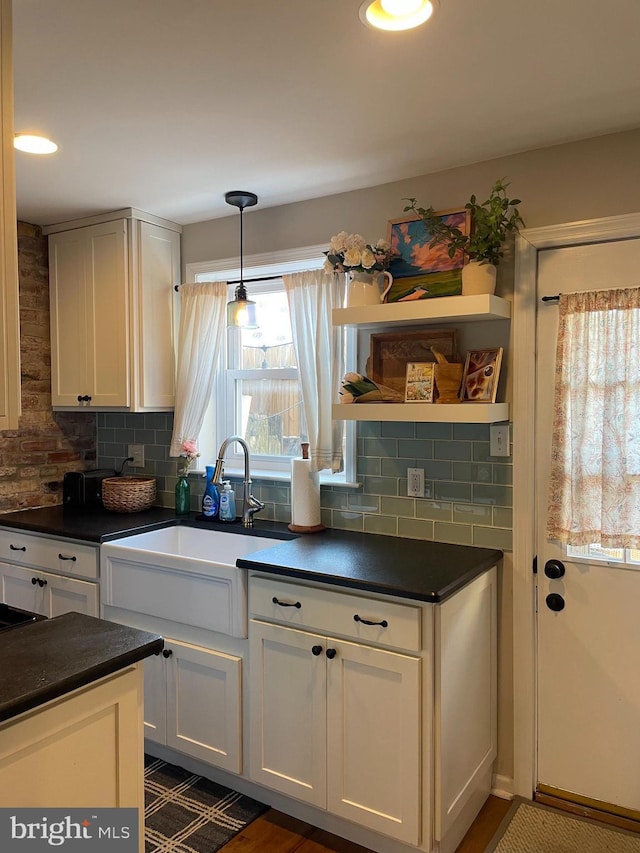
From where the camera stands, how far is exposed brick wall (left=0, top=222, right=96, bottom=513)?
3.32 meters

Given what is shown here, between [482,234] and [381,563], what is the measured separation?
3.93 feet

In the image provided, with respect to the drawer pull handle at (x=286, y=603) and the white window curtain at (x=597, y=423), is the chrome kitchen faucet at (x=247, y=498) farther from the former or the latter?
the white window curtain at (x=597, y=423)

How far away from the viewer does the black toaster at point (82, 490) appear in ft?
11.1

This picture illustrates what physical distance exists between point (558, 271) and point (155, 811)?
2443 mm

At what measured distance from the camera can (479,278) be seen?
2.28 metres

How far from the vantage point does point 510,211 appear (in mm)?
2387

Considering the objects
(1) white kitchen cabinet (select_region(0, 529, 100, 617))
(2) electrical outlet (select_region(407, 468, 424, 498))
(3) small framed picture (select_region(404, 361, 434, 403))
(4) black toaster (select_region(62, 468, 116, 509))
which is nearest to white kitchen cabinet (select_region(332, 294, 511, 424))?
(3) small framed picture (select_region(404, 361, 434, 403))

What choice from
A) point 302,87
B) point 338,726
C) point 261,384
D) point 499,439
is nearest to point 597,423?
point 499,439

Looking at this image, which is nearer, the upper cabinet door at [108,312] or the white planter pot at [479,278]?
the white planter pot at [479,278]

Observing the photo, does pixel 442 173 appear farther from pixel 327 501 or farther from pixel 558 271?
pixel 327 501

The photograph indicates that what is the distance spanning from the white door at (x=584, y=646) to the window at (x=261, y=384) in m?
1.09

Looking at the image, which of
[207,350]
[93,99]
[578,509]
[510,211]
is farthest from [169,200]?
[578,509]

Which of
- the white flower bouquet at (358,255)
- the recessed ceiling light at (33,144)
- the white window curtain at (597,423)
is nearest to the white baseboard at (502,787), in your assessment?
the white window curtain at (597,423)
